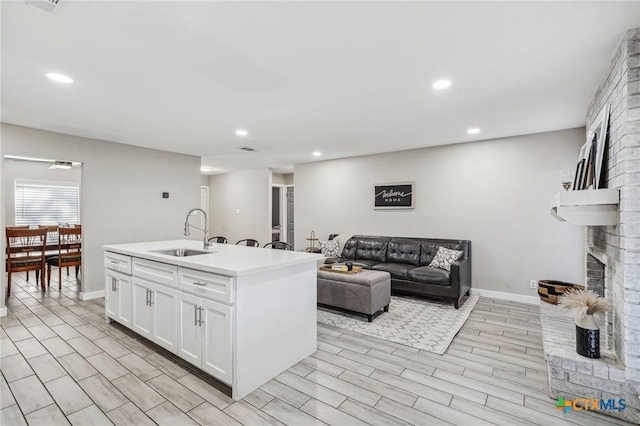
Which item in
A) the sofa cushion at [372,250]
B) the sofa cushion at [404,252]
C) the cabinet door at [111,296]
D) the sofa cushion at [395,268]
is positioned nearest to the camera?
the cabinet door at [111,296]

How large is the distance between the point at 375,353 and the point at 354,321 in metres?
0.81

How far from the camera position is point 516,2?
5.57 ft

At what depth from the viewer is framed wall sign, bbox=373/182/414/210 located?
5434 millimetres

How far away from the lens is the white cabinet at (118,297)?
10.3ft

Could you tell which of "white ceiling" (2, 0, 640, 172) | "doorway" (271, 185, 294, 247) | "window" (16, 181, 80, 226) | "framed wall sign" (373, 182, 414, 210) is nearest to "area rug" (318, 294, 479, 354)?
"framed wall sign" (373, 182, 414, 210)

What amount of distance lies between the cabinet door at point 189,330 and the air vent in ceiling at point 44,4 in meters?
1.98

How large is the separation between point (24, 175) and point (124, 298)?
19.7 feet

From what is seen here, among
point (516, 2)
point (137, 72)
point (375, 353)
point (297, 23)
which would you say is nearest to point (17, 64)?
point (137, 72)

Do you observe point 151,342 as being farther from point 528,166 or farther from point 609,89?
point 528,166

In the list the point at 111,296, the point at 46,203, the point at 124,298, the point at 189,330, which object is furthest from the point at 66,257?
the point at 189,330

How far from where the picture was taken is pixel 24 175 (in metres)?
6.77

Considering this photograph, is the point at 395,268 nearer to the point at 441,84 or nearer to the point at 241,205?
the point at 441,84

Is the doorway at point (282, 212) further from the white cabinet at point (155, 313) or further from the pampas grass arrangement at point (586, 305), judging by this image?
the pampas grass arrangement at point (586, 305)

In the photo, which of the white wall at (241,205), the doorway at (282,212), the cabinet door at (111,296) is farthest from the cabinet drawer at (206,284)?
the doorway at (282,212)
